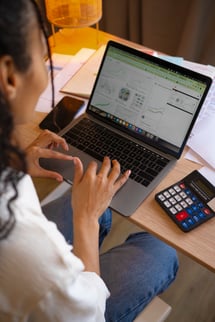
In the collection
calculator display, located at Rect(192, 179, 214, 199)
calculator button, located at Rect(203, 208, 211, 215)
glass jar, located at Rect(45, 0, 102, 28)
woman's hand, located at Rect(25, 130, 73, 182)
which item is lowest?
woman's hand, located at Rect(25, 130, 73, 182)

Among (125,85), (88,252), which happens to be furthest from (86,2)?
(88,252)

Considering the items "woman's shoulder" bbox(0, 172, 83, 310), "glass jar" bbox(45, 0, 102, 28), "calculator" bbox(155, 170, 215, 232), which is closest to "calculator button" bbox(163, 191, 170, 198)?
"calculator" bbox(155, 170, 215, 232)

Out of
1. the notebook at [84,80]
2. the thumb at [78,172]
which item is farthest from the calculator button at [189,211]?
the notebook at [84,80]

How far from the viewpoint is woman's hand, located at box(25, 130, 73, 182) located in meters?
0.99

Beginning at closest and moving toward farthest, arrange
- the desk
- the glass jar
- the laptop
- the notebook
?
Answer: the desk, the laptop, the notebook, the glass jar

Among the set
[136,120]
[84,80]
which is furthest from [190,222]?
[84,80]

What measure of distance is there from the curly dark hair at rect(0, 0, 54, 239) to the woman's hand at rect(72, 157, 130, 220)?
29cm

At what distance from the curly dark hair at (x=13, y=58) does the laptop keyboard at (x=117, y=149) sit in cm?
41

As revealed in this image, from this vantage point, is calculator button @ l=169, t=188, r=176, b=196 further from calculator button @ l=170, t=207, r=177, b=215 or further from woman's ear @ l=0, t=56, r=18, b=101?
woman's ear @ l=0, t=56, r=18, b=101

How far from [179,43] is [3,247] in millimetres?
1663

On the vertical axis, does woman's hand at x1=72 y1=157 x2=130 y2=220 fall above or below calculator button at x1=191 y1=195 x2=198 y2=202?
below

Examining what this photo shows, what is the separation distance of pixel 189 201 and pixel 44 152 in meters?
0.38

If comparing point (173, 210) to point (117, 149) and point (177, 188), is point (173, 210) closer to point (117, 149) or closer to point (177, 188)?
point (177, 188)

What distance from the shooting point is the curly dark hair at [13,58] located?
542 mm
